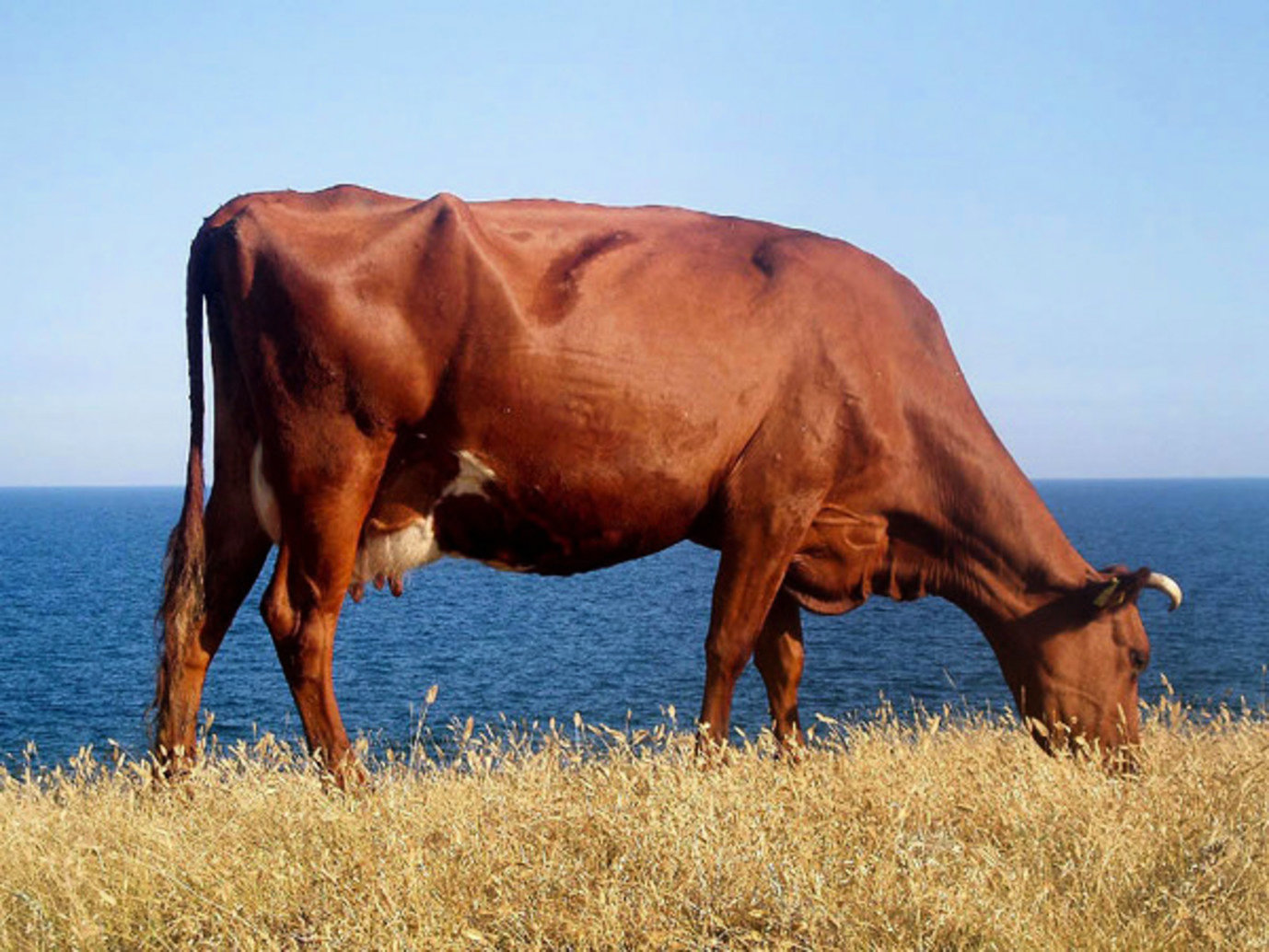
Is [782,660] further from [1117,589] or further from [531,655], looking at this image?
[531,655]

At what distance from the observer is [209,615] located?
7.27m

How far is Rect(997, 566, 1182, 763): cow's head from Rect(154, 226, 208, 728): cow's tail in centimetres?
487

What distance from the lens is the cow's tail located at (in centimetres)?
707

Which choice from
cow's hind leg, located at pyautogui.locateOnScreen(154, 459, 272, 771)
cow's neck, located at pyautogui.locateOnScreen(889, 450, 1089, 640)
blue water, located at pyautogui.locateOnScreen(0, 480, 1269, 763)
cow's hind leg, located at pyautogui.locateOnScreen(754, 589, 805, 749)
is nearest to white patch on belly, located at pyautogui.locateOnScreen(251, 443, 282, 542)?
cow's hind leg, located at pyautogui.locateOnScreen(154, 459, 272, 771)

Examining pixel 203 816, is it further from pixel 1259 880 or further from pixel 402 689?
pixel 402 689

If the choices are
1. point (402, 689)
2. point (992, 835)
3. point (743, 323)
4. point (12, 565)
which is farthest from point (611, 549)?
point (12, 565)

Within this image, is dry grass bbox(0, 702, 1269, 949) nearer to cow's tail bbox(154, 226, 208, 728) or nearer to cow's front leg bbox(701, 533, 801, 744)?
cow's front leg bbox(701, 533, 801, 744)

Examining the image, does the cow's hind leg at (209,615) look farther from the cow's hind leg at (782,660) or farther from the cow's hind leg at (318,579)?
the cow's hind leg at (782,660)

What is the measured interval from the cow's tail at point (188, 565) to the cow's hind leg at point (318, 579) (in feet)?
2.22

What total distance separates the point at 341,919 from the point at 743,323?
3.88m

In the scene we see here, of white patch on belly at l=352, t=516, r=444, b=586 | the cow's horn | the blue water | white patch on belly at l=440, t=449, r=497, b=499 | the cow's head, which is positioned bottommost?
the blue water

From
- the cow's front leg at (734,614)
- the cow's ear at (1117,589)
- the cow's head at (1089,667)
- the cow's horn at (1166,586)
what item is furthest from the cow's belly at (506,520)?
the cow's horn at (1166,586)

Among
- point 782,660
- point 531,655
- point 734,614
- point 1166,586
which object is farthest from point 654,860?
point 531,655

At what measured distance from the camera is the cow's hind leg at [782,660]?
7.91m
